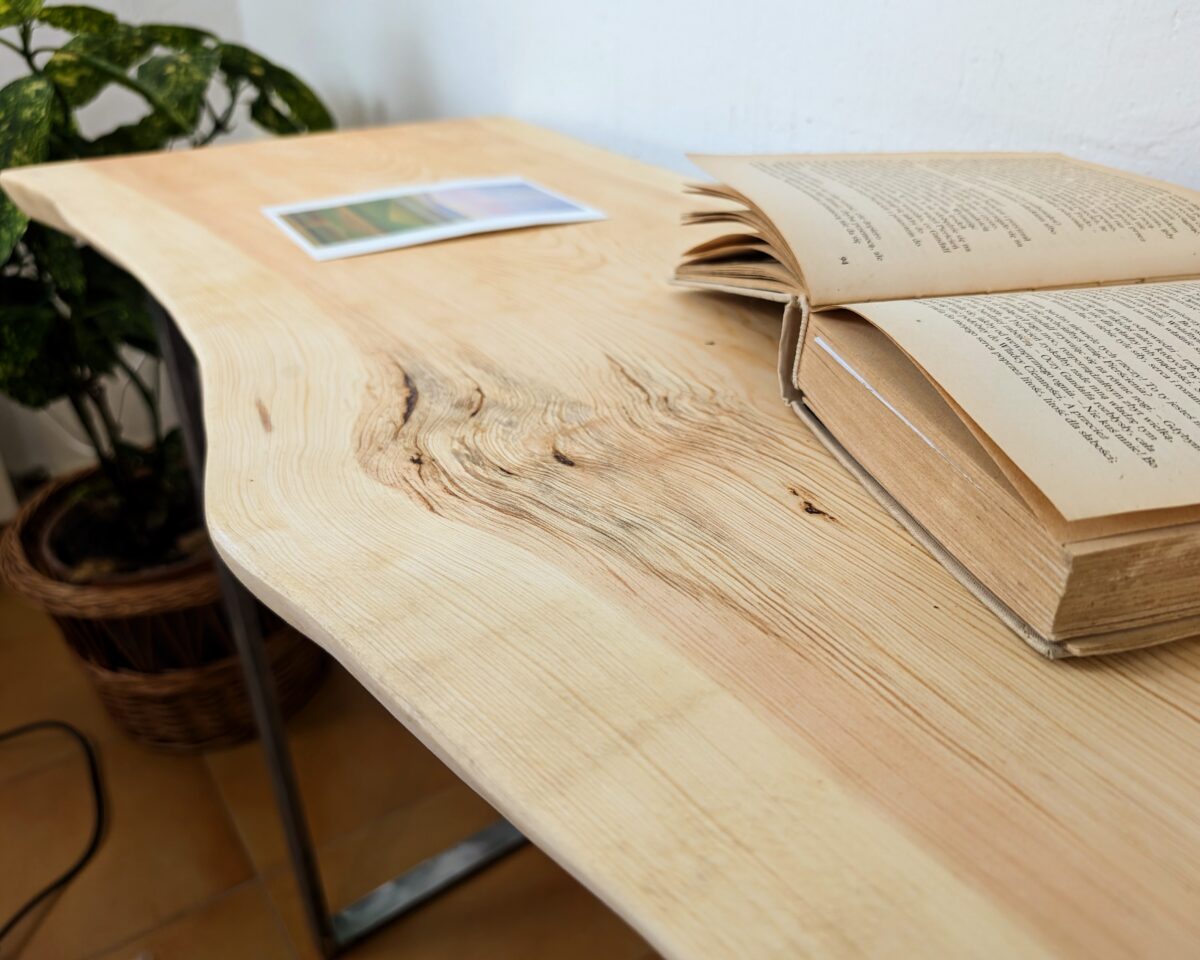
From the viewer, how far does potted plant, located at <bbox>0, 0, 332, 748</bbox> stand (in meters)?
1.07

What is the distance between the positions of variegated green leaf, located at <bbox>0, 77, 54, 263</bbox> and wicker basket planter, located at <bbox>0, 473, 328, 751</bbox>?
390mm

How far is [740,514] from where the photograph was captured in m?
0.40

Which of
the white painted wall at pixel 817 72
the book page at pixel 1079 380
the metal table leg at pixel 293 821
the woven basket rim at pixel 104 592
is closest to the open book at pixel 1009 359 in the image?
the book page at pixel 1079 380

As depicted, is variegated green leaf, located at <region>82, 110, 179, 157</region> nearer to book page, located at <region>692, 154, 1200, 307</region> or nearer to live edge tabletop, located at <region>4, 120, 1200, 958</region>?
live edge tabletop, located at <region>4, 120, 1200, 958</region>

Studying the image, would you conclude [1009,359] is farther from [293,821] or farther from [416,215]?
[293,821]

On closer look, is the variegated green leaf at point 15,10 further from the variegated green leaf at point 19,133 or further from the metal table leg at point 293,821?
the metal table leg at point 293,821

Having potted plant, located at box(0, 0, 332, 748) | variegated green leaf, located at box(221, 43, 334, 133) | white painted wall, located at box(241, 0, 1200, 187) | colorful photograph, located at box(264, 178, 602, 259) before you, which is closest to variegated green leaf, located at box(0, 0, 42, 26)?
potted plant, located at box(0, 0, 332, 748)

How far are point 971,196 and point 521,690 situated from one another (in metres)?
0.39

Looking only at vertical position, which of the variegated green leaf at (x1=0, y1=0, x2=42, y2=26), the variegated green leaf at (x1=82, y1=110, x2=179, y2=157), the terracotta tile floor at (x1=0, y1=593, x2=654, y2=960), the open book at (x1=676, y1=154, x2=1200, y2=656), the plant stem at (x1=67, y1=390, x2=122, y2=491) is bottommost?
the terracotta tile floor at (x1=0, y1=593, x2=654, y2=960)

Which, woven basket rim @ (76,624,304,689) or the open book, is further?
woven basket rim @ (76,624,304,689)

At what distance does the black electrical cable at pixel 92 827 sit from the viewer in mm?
1052

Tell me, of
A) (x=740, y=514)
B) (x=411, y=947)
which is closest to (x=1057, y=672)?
(x=740, y=514)

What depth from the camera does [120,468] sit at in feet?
4.11

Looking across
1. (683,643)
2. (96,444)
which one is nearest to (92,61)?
(96,444)
